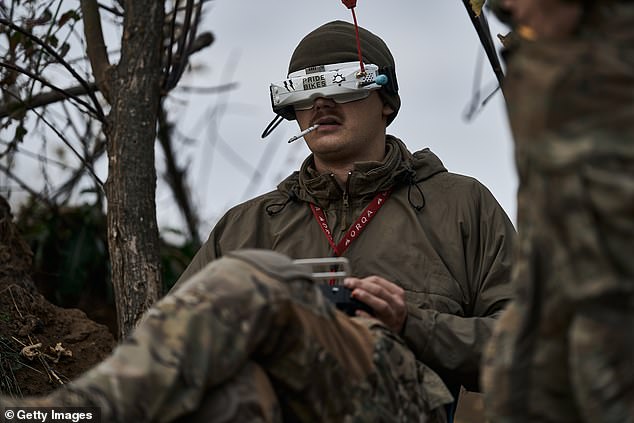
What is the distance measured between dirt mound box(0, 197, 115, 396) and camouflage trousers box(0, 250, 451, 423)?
6.09ft

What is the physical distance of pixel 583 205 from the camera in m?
2.70

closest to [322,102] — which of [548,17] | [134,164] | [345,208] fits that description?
[345,208]

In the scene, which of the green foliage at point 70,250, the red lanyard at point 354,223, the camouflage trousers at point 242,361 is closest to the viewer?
the camouflage trousers at point 242,361

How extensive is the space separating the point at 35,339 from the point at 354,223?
155 centimetres

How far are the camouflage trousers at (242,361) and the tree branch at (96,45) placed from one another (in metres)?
2.62

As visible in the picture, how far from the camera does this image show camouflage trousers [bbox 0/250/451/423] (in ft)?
10.0

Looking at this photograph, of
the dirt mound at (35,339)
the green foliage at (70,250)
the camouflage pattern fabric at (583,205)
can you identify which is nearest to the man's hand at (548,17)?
the camouflage pattern fabric at (583,205)

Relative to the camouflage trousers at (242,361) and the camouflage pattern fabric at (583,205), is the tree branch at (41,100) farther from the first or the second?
the camouflage pattern fabric at (583,205)

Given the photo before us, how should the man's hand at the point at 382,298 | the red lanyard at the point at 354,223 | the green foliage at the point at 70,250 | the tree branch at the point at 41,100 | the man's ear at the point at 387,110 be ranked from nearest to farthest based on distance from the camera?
the man's hand at the point at 382,298 < the red lanyard at the point at 354,223 < the man's ear at the point at 387,110 < the tree branch at the point at 41,100 < the green foliage at the point at 70,250

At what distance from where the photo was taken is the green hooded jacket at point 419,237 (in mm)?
4434

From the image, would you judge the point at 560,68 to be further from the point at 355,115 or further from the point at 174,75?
the point at 174,75

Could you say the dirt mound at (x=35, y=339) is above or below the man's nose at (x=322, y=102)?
below

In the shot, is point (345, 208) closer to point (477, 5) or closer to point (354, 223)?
point (354, 223)

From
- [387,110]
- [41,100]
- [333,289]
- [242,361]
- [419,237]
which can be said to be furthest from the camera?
[41,100]
